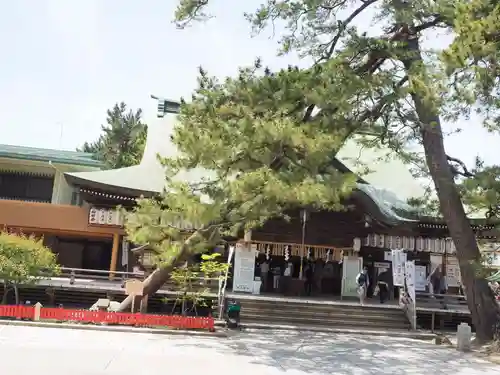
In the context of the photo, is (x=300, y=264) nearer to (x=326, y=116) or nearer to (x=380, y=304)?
(x=380, y=304)

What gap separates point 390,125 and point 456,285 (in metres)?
10.4

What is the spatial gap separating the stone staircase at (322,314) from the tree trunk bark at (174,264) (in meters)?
3.29

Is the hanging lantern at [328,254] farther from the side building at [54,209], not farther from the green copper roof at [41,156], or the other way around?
the green copper roof at [41,156]

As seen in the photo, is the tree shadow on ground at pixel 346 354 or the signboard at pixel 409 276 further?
the signboard at pixel 409 276

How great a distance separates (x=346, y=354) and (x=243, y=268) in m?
7.55

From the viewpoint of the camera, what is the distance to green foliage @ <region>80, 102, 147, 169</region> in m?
38.0

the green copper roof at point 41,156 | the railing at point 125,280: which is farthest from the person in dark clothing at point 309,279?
the green copper roof at point 41,156

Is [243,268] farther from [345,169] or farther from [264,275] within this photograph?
[345,169]

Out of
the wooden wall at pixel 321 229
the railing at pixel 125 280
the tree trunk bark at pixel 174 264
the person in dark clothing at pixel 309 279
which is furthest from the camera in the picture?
the person in dark clothing at pixel 309 279

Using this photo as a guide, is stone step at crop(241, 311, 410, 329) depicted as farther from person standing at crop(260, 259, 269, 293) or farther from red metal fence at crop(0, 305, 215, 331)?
person standing at crop(260, 259, 269, 293)

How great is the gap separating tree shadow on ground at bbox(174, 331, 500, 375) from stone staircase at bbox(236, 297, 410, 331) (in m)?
1.44

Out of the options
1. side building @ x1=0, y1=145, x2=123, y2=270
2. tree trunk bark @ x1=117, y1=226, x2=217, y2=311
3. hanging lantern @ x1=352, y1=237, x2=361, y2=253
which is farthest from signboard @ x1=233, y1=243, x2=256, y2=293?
tree trunk bark @ x1=117, y1=226, x2=217, y2=311

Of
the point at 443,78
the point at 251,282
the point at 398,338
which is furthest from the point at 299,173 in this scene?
the point at 251,282

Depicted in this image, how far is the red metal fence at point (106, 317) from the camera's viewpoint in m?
13.2
